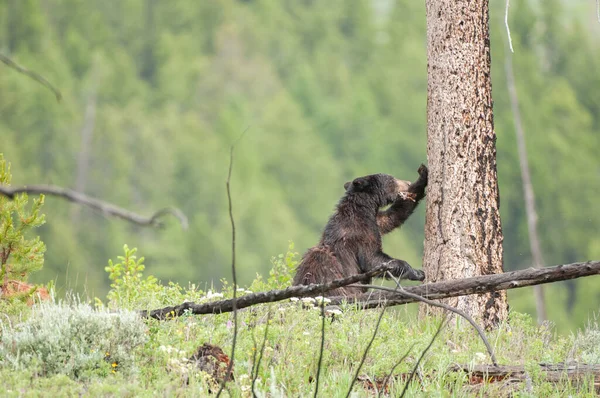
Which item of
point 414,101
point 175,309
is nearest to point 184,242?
point 414,101

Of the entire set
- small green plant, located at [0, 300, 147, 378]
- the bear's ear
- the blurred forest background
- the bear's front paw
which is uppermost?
the blurred forest background

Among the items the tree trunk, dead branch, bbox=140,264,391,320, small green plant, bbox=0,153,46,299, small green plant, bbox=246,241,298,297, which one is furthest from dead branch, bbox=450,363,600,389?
small green plant, bbox=0,153,46,299

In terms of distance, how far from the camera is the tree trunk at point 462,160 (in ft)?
26.4

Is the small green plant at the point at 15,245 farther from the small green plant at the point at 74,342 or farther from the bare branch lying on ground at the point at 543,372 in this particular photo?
the bare branch lying on ground at the point at 543,372

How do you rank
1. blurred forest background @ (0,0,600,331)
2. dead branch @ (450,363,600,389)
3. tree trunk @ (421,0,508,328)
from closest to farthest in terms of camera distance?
dead branch @ (450,363,600,389)
tree trunk @ (421,0,508,328)
blurred forest background @ (0,0,600,331)

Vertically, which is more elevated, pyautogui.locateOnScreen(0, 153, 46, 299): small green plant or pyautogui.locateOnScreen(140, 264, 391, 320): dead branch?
pyautogui.locateOnScreen(0, 153, 46, 299): small green plant

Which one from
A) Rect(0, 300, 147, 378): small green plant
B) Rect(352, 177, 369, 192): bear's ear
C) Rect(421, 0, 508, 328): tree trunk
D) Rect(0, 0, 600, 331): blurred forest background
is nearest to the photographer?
Rect(0, 300, 147, 378): small green plant

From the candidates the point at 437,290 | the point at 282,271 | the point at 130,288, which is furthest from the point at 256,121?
the point at 437,290

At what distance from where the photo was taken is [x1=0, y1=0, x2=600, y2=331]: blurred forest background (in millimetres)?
65938

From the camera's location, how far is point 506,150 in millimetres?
72562

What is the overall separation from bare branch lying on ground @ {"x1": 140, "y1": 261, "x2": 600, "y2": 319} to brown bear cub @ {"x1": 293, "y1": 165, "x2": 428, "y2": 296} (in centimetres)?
77

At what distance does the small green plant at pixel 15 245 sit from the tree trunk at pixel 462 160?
3.45 meters

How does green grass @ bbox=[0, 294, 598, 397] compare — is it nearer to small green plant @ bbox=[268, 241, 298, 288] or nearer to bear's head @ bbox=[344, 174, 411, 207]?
small green plant @ bbox=[268, 241, 298, 288]

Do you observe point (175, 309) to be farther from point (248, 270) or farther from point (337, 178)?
point (337, 178)
